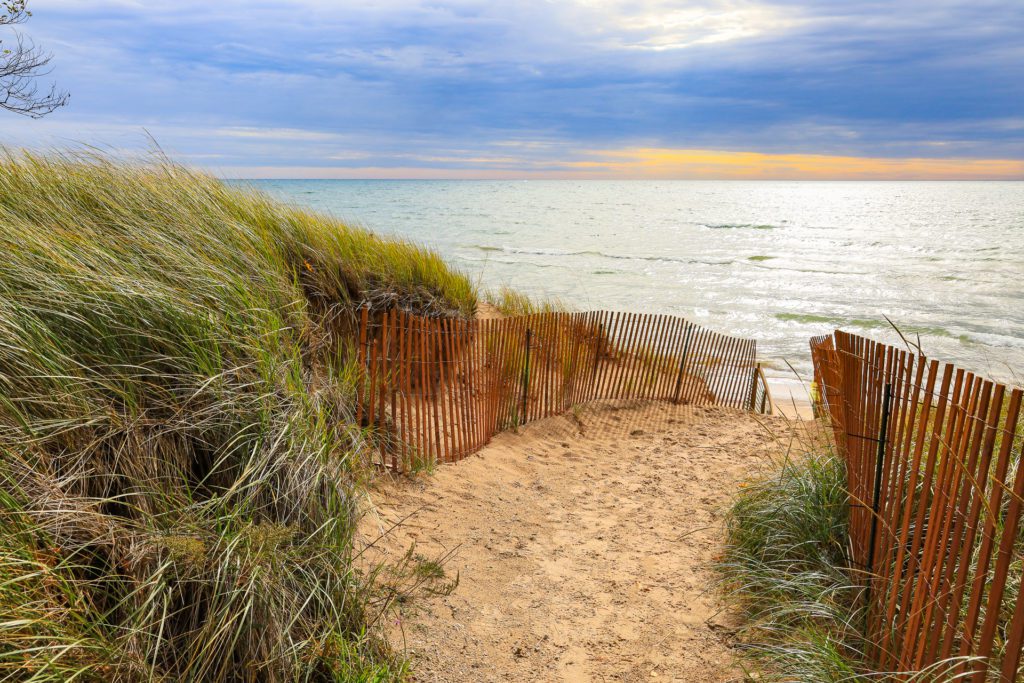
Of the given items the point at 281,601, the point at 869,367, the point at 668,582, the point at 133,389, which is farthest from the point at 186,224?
the point at 869,367

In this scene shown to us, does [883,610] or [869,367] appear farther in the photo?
[869,367]

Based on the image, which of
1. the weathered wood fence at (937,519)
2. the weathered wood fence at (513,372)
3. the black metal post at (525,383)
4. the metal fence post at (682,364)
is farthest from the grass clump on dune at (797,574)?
the metal fence post at (682,364)

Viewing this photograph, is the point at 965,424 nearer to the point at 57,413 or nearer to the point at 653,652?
the point at 653,652

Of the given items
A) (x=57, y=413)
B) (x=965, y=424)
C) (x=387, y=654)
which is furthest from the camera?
(x=387, y=654)

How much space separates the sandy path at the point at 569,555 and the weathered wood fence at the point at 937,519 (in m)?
1.02

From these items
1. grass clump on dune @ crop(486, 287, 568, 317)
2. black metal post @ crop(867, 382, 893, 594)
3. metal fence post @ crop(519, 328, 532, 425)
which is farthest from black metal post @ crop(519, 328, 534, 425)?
black metal post @ crop(867, 382, 893, 594)

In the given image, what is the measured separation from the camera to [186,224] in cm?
565

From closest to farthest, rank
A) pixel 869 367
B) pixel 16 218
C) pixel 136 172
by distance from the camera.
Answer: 1. pixel 869 367
2. pixel 16 218
3. pixel 136 172

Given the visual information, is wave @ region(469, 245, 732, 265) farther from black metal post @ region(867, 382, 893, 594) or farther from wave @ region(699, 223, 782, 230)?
black metal post @ region(867, 382, 893, 594)

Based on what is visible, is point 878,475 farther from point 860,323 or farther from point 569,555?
point 860,323

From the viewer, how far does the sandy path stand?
391 centimetres

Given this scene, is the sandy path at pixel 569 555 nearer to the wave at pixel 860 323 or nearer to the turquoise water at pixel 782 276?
the turquoise water at pixel 782 276

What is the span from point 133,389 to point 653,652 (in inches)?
128

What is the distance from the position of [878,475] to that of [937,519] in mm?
914
